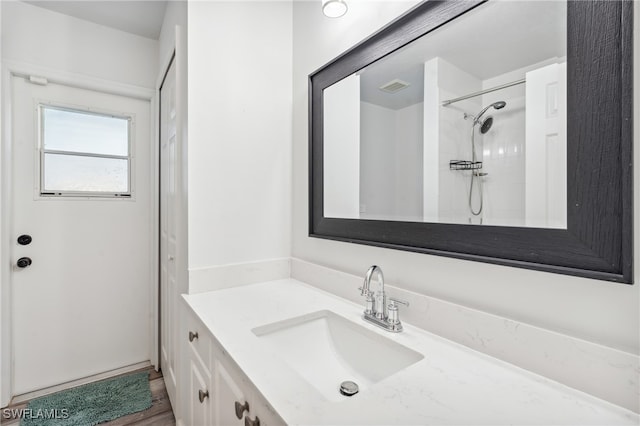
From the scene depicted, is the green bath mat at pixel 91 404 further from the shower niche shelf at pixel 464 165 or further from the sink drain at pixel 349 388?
the shower niche shelf at pixel 464 165

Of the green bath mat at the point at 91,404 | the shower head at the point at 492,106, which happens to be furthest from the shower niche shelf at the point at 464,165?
the green bath mat at the point at 91,404

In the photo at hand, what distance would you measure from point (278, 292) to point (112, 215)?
4.81 feet

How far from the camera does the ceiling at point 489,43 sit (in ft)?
2.20

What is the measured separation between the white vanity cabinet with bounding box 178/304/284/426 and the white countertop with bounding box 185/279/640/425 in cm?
4

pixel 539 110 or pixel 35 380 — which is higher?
pixel 539 110

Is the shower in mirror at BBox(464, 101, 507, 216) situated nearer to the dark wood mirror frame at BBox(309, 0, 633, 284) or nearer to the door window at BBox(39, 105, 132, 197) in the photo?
the dark wood mirror frame at BBox(309, 0, 633, 284)

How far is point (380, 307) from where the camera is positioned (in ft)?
3.11

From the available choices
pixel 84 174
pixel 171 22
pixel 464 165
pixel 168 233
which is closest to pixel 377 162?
pixel 464 165

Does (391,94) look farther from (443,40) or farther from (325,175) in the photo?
(325,175)

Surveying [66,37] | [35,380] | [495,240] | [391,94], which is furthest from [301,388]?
[66,37]

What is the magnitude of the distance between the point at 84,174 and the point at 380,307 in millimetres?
2080

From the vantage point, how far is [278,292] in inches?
51.1

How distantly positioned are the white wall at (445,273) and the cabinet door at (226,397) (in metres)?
0.58

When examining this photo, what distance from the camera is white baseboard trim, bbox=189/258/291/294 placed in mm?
1275
